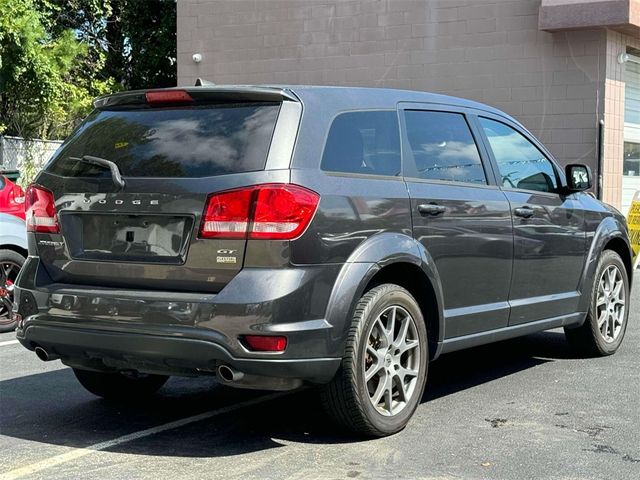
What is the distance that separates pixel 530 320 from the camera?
235 inches

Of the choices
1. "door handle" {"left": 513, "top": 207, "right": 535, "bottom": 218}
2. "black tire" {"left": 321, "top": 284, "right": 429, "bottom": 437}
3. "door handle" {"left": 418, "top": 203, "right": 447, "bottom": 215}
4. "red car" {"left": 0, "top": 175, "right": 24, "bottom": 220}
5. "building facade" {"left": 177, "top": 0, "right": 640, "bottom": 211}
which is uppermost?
"building facade" {"left": 177, "top": 0, "right": 640, "bottom": 211}

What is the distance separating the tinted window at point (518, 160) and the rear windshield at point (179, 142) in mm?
1932

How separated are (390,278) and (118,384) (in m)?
1.86

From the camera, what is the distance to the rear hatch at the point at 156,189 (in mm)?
4305

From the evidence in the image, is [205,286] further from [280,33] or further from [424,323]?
[280,33]

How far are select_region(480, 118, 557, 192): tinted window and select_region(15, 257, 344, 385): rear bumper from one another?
6.43 ft

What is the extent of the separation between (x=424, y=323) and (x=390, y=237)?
613 mm

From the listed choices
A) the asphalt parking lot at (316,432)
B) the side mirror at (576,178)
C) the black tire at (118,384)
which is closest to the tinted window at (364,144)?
the asphalt parking lot at (316,432)

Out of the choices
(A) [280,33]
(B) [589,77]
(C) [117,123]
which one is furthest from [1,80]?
(C) [117,123]

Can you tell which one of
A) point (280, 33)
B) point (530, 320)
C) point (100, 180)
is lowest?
point (530, 320)

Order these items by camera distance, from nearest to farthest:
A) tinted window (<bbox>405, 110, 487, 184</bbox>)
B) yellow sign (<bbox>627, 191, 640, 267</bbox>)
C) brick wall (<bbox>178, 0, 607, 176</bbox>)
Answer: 1. tinted window (<bbox>405, 110, 487, 184</bbox>)
2. yellow sign (<bbox>627, 191, 640, 267</bbox>)
3. brick wall (<bbox>178, 0, 607, 176</bbox>)

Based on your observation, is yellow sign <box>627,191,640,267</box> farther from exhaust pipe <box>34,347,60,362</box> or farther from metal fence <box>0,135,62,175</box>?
metal fence <box>0,135,62,175</box>

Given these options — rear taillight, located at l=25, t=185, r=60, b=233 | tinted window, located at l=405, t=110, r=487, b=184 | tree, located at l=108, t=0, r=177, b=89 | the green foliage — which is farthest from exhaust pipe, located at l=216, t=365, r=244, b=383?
tree, located at l=108, t=0, r=177, b=89

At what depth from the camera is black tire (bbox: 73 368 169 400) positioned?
18.1 ft
